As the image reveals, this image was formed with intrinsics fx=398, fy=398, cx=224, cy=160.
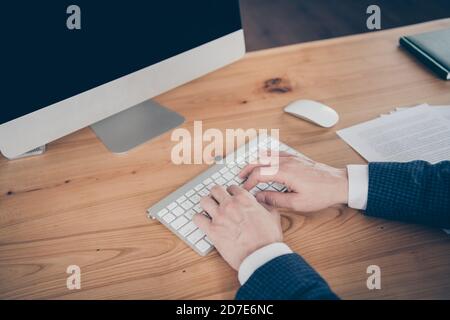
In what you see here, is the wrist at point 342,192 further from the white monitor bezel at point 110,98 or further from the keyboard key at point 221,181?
the white monitor bezel at point 110,98

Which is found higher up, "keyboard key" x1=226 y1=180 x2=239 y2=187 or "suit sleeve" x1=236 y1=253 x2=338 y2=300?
"keyboard key" x1=226 y1=180 x2=239 y2=187

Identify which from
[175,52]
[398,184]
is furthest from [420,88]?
[175,52]

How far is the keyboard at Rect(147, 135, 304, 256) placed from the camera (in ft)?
2.39

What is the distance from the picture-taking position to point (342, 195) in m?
0.78

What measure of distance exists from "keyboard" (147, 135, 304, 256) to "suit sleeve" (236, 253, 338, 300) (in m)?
0.11

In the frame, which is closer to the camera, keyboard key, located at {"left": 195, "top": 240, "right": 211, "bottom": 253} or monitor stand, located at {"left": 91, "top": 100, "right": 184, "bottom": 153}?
keyboard key, located at {"left": 195, "top": 240, "right": 211, "bottom": 253}

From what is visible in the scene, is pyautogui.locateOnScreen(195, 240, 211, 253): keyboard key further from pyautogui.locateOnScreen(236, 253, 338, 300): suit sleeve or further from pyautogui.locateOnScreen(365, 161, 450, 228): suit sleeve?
pyautogui.locateOnScreen(365, 161, 450, 228): suit sleeve

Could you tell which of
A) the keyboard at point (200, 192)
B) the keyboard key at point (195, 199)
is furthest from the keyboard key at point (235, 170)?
the keyboard key at point (195, 199)

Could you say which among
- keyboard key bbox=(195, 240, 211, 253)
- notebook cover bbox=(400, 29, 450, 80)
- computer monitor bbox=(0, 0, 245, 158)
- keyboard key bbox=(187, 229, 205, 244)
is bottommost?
keyboard key bbox=(195, 240, 211, 253)

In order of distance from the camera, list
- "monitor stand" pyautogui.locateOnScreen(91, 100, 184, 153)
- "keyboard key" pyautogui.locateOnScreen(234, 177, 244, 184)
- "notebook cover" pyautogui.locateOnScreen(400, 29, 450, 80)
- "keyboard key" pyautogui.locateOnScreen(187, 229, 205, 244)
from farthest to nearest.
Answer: "notebook cover" pyautogui.locateOnScreen(400, 29, 450, 80) → "monitor stand" pyautogui.locateOnScreen(91, 100, 184, 153) → "keyboard key" pyautogui.locateOnScreen(234, 177, 244, 184) → "keyboard key" pyautogui.locateOnScreen(187, 229, 205, 244)

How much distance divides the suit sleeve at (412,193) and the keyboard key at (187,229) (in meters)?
0.33

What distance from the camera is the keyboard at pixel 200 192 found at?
0.73m

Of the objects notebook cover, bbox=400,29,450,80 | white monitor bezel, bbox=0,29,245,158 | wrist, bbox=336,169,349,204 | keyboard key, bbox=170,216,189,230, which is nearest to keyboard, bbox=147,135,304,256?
keyboard key, bbox=170,216,189,230

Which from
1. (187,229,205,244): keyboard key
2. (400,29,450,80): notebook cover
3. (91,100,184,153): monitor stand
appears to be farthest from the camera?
(400,29,450,80): notebook cover
